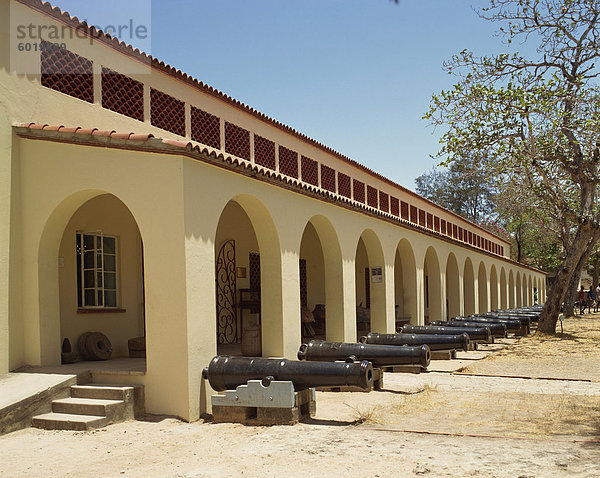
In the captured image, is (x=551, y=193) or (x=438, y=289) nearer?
(x=551, y=193)

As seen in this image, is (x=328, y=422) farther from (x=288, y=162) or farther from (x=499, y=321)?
(x=499, y=321)

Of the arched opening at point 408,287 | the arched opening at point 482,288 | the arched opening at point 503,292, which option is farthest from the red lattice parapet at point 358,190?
the arched opening at point 503,292

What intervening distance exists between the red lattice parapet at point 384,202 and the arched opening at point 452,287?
9.77ft

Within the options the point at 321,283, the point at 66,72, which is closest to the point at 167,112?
the point at 66,72

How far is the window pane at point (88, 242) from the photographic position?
1010 centimetres

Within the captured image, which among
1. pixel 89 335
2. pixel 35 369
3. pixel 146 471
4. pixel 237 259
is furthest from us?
pixel 237 259

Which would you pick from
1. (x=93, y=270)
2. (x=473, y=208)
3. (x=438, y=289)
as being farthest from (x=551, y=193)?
(x=473, y=208)

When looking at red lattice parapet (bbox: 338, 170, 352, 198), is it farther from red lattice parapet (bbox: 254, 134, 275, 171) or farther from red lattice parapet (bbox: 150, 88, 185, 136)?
red lattice parapet (bbox: 150, 88, 185, 136)

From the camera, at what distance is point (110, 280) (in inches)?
416

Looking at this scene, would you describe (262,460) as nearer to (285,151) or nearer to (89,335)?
(89,335)

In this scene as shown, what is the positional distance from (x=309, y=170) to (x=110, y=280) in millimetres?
6410

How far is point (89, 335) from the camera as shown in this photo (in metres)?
9.65

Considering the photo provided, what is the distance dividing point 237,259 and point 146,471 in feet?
28.7

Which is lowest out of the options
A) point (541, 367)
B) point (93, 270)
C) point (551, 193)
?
point (541, 367)
